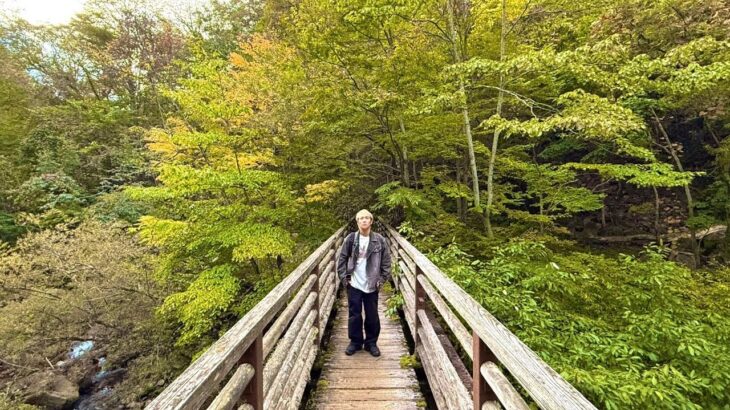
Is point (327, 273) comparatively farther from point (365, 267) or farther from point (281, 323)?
point (281, 323)

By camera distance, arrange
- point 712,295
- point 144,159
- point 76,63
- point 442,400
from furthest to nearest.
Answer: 1. point 76,63
2. point 144,159
3. point 712,295
4. point 442,400

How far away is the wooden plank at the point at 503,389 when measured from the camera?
5.17 ft

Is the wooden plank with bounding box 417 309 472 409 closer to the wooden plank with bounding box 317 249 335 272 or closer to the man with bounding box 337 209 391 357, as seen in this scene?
the man with bounding box 337 209 391 357

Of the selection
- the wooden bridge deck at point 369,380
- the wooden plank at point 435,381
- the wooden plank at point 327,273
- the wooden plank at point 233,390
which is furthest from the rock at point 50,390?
the wooden plank at point 233,390

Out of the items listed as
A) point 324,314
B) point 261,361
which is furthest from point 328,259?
point 261,361

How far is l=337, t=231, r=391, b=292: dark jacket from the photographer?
164 inches

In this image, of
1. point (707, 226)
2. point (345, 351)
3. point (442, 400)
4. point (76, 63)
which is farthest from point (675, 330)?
point (76, 63)

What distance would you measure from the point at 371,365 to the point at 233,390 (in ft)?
8.62

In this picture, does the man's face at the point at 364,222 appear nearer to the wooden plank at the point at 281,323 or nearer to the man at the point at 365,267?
the man at the point at 365,267

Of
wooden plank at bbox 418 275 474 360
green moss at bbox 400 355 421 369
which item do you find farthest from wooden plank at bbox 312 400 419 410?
wooden plank at bbox 418 275 474 360

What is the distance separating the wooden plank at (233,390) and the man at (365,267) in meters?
2.20

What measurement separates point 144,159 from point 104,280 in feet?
31.8

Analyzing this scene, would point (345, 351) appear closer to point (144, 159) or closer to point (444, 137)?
point (444, 137)

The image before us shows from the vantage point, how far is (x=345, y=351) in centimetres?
447
